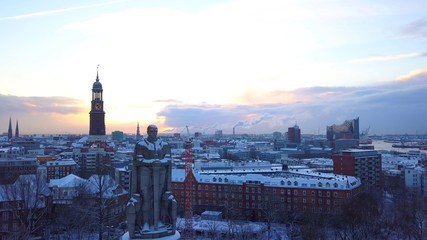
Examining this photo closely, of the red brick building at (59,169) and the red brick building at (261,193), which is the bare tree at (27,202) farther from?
the red brick building at (59,169)

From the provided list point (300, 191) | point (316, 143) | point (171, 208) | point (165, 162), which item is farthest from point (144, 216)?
point (316, 143)

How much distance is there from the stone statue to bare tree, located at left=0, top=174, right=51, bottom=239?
22.7 metres

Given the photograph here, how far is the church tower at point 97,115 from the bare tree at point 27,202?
218 feet

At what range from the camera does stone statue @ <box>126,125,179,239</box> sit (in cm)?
841

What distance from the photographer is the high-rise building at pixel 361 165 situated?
6556cm

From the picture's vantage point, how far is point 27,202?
29594 mm

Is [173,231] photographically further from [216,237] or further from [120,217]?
[120,217]

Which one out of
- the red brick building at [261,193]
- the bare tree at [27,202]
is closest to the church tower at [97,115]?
the red brick building at [261,193]

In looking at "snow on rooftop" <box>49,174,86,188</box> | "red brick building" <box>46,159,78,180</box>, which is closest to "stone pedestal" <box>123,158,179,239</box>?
"snow on rooftop" <box>49,174,86,188</box>

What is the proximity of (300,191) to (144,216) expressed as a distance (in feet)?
145

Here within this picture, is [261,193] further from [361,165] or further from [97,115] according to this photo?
[97,115]

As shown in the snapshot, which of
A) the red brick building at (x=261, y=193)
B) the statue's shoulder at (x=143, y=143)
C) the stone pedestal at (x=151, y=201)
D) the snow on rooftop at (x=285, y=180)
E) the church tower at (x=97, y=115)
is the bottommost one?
the red brick building at (x=261, y=193)

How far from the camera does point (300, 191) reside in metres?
50.4

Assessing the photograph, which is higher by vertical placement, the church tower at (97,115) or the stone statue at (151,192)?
the church tower at (97,115)
